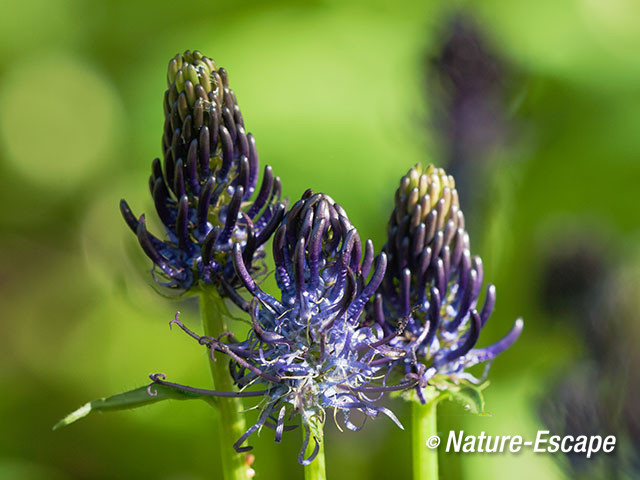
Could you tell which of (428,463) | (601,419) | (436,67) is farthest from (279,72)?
(428,463)

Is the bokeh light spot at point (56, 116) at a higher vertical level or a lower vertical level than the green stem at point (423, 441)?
higher

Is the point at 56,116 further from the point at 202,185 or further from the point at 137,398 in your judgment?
the point at 137,398

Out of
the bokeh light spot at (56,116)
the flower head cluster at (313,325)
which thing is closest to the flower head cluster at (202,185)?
the flower head cluster at (313,325)

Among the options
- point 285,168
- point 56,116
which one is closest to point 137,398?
point 285,168

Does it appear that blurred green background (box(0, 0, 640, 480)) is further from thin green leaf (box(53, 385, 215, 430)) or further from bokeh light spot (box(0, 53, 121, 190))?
thin green leaf (box(53, 385, 215, 430))

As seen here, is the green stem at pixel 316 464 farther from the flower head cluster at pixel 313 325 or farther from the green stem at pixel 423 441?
the green stem at pixel 423 441
